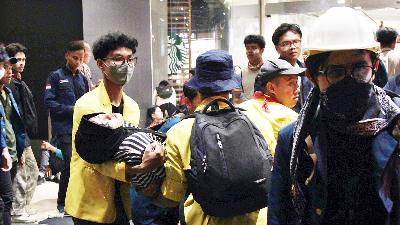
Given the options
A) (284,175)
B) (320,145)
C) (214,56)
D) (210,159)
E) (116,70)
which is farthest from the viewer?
(116,70)

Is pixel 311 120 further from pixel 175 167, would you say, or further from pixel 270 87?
pixel 270 87

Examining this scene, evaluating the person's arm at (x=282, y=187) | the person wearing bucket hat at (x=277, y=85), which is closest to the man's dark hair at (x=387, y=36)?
the person wearing bucket hat at (x=277, y=85)

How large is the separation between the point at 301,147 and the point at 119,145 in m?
1.19

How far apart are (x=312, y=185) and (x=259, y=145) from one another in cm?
80

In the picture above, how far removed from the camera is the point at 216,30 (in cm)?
930

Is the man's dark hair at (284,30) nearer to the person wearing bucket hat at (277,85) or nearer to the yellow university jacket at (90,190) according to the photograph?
the person wearing bucket hat at (277,85)

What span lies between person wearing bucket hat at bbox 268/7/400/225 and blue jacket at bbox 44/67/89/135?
15.5 ft

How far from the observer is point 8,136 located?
201 inches

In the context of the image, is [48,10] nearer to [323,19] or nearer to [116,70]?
[116,70]

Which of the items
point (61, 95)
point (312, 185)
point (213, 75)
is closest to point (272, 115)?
point (213, 75)

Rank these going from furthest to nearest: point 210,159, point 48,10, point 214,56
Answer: point 48,10 → point 214,56 → point 210,159

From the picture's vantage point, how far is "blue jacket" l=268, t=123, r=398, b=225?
139cm

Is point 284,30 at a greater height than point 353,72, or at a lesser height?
greater

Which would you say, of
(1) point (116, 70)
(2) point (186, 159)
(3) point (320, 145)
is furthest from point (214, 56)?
(3) point (320, 145)
